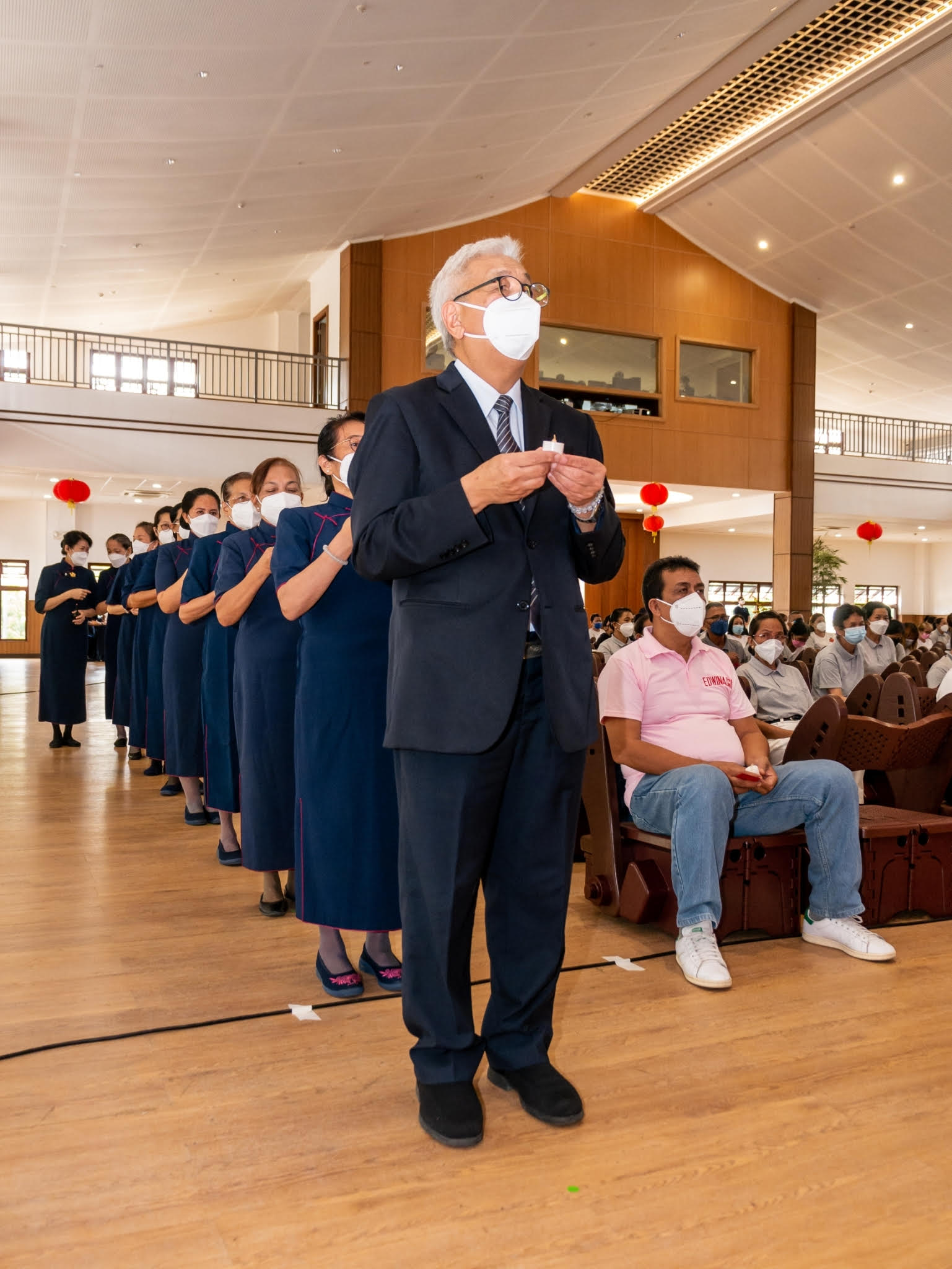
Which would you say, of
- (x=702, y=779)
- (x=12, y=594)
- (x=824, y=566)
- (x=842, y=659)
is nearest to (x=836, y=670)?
(x=842, y=659)

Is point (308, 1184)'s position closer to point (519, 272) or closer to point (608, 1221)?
point (608, 1221)

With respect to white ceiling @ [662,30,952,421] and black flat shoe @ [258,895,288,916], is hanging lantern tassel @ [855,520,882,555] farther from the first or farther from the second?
black flat shoe @ [258,895,288,916]

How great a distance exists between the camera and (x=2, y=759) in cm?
654

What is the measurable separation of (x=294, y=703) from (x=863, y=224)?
12.9 metres

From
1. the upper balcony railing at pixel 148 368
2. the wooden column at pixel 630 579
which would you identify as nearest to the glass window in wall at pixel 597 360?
the upper balcony railing at pixel 148 368

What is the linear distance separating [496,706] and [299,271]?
14.5 metres

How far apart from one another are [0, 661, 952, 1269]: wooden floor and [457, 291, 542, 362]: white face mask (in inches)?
53.3

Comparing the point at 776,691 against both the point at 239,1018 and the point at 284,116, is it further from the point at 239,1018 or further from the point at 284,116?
the point at 284,116

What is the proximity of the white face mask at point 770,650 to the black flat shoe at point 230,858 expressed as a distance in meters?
2.60

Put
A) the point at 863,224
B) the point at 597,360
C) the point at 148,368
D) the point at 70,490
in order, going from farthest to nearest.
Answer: the point at 148,368 → the point at 597,360 → the point at 863,224 → the point at 70,490

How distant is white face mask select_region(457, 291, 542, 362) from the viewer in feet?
5.82

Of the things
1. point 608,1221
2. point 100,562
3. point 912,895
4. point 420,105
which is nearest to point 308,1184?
point 608,1221

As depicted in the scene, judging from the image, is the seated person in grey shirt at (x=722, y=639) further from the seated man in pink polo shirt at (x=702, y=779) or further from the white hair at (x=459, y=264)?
the white hair at (x=459, y=264)

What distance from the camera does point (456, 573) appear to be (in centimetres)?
175
